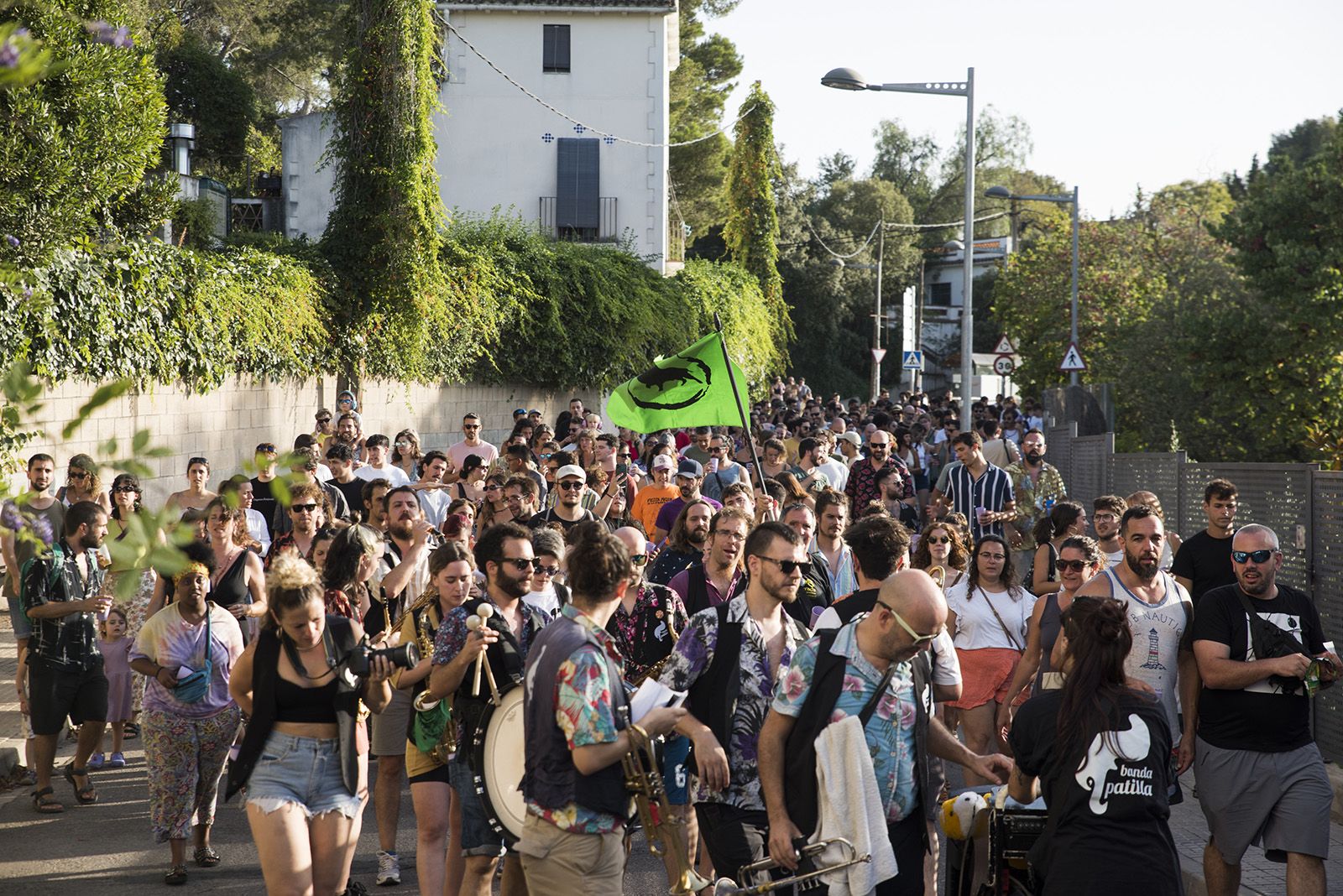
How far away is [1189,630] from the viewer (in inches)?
263

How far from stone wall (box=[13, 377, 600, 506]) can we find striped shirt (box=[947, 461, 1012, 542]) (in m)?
6.42

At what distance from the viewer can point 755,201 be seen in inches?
1799

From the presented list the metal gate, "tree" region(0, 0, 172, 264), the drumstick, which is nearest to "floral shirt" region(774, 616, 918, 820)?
the drumstick

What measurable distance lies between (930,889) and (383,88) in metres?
17.8

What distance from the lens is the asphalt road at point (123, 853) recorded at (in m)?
7.36

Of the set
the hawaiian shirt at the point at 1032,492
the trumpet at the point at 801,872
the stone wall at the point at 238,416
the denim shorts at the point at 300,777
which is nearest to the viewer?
the trumpet at the point at 801,872

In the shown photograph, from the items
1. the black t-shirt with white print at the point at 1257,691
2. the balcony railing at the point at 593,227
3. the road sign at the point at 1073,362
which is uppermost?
the balcony railing at the point at 593,227

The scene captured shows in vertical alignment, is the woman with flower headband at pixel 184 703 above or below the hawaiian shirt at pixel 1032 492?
below

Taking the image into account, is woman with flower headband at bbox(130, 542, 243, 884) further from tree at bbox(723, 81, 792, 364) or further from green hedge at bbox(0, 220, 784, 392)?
tree at bbox(723, 81, 792, 364)

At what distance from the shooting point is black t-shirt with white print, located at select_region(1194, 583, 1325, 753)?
6.30 metres

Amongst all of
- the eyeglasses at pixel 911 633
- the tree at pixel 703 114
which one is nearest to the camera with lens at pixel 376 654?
the eyeglasses at pixel 911 633

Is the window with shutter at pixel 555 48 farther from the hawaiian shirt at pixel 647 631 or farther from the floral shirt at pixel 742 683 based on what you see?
the floral shirt at pixel 742 683

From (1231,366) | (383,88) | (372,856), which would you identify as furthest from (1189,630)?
(1231,366)

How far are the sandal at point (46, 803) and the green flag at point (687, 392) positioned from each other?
548 centimetres
